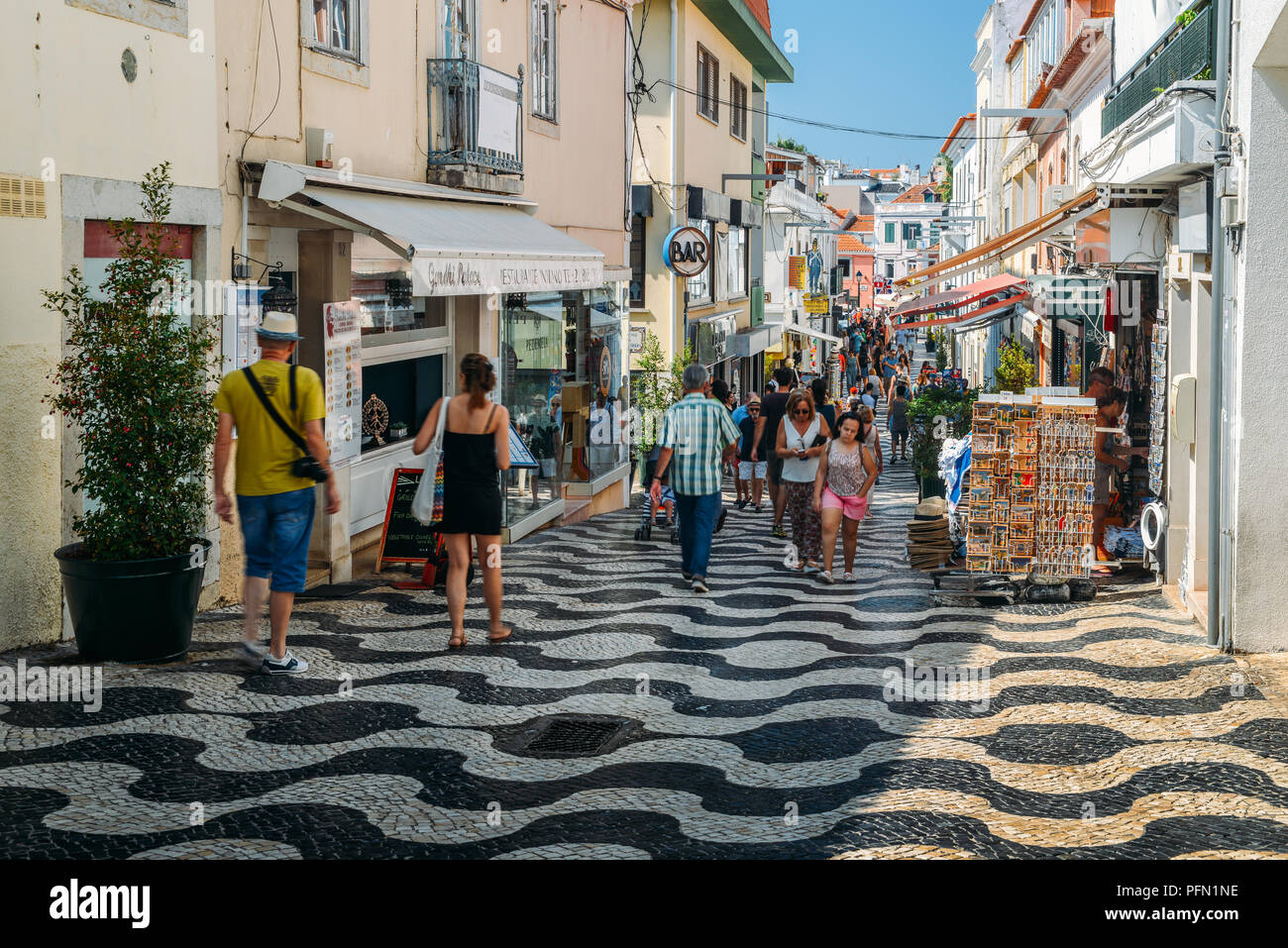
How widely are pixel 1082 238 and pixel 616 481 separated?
7.94 metres

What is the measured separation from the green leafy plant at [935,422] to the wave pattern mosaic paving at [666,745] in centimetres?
693

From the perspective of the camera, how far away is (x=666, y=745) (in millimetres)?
6719

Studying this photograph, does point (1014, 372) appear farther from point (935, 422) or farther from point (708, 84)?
point (708, 84)

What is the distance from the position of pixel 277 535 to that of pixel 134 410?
1003mm

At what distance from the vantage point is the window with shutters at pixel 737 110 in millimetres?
32875

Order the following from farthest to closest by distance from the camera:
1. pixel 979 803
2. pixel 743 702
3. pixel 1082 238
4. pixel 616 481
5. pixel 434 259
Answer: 1. pixel 616 481
2. pixel 1082 238
3. pixel 434 259
4. pixel 743 702
5. pixel 979 803

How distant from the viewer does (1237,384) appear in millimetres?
8914

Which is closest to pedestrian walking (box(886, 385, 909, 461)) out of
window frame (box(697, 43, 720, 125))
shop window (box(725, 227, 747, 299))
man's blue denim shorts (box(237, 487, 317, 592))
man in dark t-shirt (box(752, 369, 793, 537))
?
shop window (box(725, 227, 747, 299))

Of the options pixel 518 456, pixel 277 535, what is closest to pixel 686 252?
pixel 518 456

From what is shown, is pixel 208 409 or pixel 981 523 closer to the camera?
pixel 208 409

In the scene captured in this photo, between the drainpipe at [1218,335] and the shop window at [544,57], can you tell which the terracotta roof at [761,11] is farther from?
the drainpipe at [1218,335]

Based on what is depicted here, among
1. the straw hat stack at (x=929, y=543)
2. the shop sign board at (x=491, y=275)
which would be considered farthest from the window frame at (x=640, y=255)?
the straw hat stack at (x=929, y=543)
